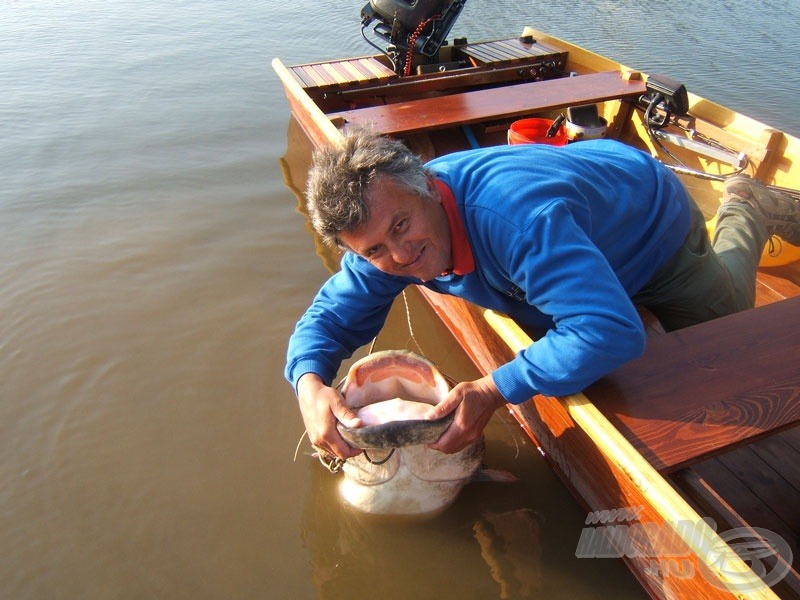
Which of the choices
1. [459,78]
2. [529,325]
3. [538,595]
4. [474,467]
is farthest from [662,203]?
[459,78]

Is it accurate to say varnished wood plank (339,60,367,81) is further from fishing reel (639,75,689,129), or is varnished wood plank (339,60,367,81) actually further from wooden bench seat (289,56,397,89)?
fishing reel (639,75,689,129)

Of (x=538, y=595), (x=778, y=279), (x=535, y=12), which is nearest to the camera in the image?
(x=538, y=595)

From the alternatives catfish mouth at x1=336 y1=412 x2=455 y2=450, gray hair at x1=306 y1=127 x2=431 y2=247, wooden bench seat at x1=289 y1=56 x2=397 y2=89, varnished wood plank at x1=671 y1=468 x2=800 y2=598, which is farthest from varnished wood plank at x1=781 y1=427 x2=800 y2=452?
wooden bench seat at x1=289 y1=56 x2=397 y2=89

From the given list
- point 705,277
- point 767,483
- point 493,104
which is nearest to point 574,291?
point 705,277

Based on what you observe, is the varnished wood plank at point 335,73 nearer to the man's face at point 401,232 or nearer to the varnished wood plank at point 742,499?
the man's face at point 401,232

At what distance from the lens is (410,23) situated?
4961mm

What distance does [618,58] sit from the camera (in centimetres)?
788

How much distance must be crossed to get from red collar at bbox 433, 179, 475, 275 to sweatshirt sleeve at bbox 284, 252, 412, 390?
1.08ft

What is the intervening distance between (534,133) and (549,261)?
2.69 m

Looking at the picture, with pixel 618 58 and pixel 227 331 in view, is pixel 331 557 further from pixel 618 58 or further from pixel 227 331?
pixel 618 58

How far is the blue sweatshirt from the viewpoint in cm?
156

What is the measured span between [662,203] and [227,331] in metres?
2.53

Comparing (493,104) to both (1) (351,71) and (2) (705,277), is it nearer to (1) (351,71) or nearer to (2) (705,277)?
(1) (351,71)

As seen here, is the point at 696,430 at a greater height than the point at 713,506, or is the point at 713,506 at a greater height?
the point at 696,430
